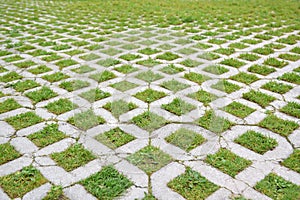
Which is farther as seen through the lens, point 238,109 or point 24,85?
point 24,85

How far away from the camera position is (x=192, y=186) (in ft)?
6.48

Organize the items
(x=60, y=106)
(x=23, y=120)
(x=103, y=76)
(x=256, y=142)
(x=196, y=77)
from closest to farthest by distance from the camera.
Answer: (x=256, y=142), (x=23, y=120), (x=60, y=106), (x=196, y=77), (x=103, y=76)

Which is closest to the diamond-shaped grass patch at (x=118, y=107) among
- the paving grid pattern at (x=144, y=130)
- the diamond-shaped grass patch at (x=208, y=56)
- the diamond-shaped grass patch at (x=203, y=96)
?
the paving grid pattern at (x=144, y=130)

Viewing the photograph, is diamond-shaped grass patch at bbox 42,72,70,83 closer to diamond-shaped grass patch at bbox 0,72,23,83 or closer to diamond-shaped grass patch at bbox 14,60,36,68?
diamond-shaped grass patch at bbox 0,72,23,83

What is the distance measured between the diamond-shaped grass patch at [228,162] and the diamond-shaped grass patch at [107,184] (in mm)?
636

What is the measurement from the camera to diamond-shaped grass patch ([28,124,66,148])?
244 centimetres

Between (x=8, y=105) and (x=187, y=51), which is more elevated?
(x=187, y=51)

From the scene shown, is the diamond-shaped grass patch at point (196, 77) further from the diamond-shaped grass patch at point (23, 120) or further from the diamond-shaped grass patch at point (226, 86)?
the diamond-shaped grass patch at point (23, 120)

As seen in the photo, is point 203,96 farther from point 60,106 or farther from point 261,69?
point 60,106

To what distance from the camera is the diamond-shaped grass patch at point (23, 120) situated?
269 centimetres

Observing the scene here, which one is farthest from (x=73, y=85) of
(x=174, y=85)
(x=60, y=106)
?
(x=174, y=85)

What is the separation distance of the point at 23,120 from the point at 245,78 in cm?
246

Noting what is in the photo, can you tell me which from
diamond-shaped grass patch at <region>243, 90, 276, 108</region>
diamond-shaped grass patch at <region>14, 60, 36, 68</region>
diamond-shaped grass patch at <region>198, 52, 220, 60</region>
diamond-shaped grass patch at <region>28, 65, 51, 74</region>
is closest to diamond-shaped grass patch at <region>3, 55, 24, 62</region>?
diamond-shaped grass patch at <region>14, 60, 36, 68</region>

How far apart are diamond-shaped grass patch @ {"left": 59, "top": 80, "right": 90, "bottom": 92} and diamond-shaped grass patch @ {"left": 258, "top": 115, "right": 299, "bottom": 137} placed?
195cm
